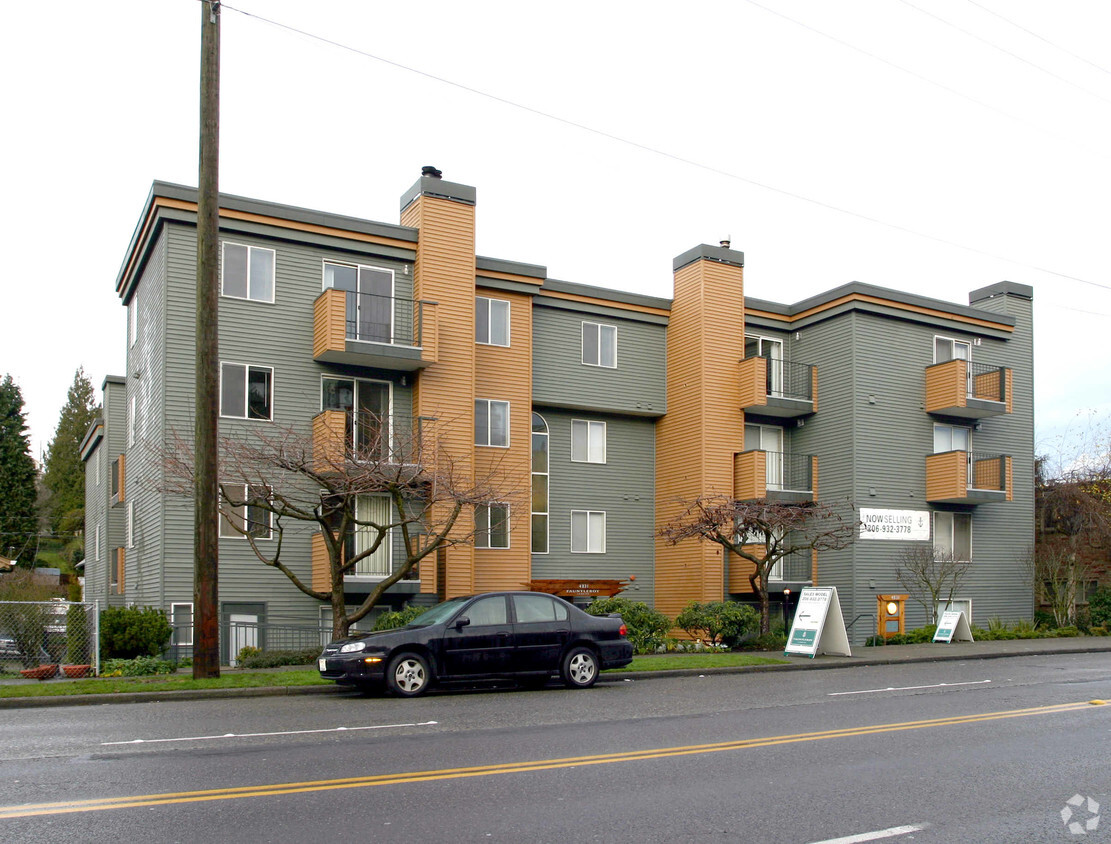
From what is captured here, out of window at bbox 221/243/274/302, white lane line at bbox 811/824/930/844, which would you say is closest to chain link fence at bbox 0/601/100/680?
window at bbox 221/243/274/302

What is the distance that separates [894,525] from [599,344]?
982 centimetres

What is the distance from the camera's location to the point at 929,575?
3127 centimetres

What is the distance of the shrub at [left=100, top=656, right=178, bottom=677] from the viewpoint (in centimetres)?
1806

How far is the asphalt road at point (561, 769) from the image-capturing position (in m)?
7.08

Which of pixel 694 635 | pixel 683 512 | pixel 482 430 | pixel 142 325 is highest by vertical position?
pixel 142 325

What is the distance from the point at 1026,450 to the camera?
113 feet

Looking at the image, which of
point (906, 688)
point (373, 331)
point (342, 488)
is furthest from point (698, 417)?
point (906, 688)

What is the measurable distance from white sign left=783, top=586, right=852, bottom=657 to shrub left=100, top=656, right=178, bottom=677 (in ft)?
39.3

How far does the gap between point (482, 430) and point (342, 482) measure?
813cm

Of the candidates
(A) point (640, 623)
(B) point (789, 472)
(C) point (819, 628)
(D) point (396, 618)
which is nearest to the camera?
(D) point (396, 618)

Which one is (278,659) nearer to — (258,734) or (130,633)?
(130,633)

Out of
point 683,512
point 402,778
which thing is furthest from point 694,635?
point 402,778

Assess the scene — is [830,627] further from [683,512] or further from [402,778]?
[402,778]

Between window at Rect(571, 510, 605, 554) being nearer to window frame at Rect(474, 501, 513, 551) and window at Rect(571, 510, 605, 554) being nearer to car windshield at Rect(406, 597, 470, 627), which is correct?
window frame at Rect(474, 501, 513, 551)
